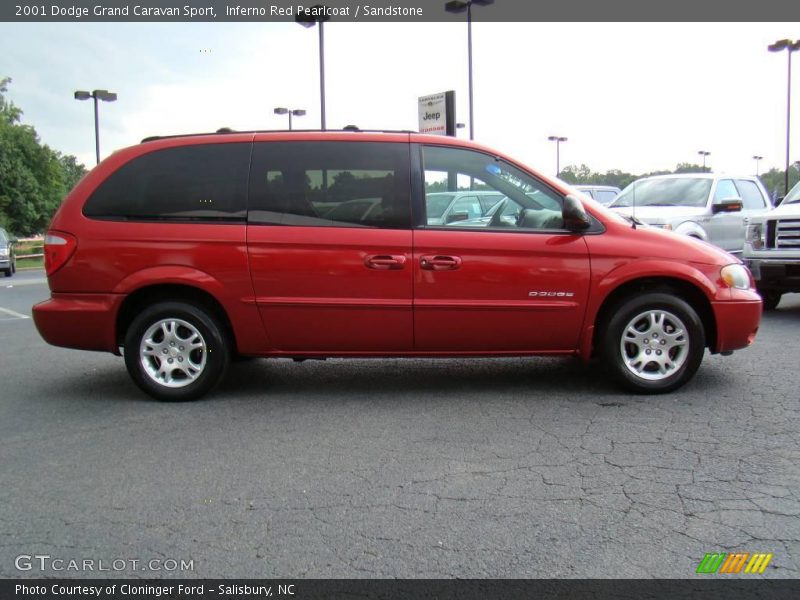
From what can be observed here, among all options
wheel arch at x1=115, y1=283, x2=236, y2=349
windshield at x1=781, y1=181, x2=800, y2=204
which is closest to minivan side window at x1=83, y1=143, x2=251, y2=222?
wheel arch at x1=115, y1=283, x2=236, y2=349

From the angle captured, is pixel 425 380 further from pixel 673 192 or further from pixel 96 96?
pixel 96 96

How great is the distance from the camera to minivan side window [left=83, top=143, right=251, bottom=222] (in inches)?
211

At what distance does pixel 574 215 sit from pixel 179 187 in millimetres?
2826

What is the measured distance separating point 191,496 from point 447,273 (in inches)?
93.8

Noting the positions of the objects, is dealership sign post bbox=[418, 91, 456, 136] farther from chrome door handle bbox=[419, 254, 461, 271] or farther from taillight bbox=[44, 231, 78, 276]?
taillight bbox=[44, 231, 78, 276]

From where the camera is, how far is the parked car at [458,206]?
5328 mm

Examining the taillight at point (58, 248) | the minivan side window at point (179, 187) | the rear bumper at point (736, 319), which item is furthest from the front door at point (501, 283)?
the taillight at point (58, 248)

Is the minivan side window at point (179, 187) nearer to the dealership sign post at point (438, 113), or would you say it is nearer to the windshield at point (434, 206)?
the windshield at point (434, 206)

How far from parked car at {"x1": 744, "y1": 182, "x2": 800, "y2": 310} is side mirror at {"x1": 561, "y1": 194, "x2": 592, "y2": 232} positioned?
4.99 m

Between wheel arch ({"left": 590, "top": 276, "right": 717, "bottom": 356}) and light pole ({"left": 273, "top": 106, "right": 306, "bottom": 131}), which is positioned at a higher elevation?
light pole ({"left": 273, "top": 106, "right": 306, "bottom": 131})

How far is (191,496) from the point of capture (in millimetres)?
3641

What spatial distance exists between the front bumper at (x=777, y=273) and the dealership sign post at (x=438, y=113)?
7.12m

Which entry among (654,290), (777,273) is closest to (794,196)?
(777,273)
